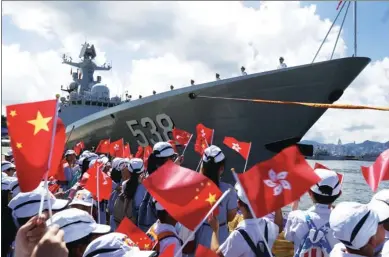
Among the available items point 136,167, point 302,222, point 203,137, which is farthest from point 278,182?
point 203,137

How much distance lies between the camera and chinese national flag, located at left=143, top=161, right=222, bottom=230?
2.43m

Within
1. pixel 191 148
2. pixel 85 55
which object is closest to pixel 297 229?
pixel 191 148

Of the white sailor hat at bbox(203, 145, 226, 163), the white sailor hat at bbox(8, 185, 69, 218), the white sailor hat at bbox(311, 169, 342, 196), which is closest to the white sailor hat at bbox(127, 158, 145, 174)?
the white sailor hat at bbox(203, 145, 226, 163)

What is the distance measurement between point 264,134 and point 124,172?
320 inches

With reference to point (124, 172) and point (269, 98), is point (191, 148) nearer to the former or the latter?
point (269, 98)

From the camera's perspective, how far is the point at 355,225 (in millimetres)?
2223

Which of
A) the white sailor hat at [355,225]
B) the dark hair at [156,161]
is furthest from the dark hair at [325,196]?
the dark hair at [156,161]

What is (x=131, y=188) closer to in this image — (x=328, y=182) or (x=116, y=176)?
(x=116, y=176)

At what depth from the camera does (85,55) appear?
2888 centimetres

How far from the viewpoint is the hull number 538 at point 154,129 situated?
1406cm

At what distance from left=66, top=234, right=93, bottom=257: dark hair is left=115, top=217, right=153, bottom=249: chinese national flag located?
35.5 inches

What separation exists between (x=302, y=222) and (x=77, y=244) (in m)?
1.73

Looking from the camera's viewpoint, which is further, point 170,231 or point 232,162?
point 232,162

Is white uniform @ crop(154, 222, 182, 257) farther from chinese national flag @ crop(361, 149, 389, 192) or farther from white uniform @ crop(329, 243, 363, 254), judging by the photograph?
chinese national flag @ crop(361, 149, 389, 192)
